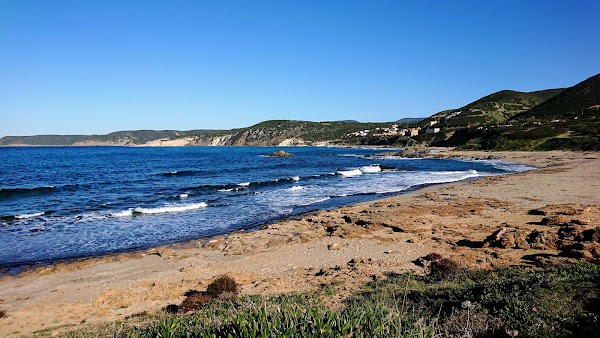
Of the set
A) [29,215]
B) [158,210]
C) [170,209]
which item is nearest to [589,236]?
[170,209]

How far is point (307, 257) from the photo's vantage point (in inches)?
547

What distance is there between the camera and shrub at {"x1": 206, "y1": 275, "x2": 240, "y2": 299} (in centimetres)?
980

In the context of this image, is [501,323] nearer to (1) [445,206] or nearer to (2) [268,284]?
(2) [268,284]

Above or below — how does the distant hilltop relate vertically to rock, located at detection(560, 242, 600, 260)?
above

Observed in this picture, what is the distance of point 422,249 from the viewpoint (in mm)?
13812

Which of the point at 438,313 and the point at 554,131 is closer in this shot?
the point at 438,313

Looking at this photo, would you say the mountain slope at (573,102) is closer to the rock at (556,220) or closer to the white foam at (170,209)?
the rock at (556,220)

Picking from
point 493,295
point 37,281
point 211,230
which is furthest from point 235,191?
point 493,295

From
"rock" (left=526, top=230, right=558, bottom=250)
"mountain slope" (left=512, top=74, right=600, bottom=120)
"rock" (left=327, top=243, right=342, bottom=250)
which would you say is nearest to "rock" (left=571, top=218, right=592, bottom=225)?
"rock" (left=526, top=230, right=558, bottom=250)

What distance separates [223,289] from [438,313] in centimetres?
602

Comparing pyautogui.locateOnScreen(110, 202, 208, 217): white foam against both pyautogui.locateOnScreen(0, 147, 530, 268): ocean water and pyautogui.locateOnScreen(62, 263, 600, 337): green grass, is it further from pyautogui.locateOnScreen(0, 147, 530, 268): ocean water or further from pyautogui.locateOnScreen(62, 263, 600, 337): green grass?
pyautogui.locateOnScreen(62, 263, 600, 337): green grass

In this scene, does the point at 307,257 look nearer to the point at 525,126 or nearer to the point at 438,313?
the point at 438,313

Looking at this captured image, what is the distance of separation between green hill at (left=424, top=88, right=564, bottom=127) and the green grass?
13856 centimetres

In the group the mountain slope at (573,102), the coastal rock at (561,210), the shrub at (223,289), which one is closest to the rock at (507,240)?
the coastal rock at (561,210)
